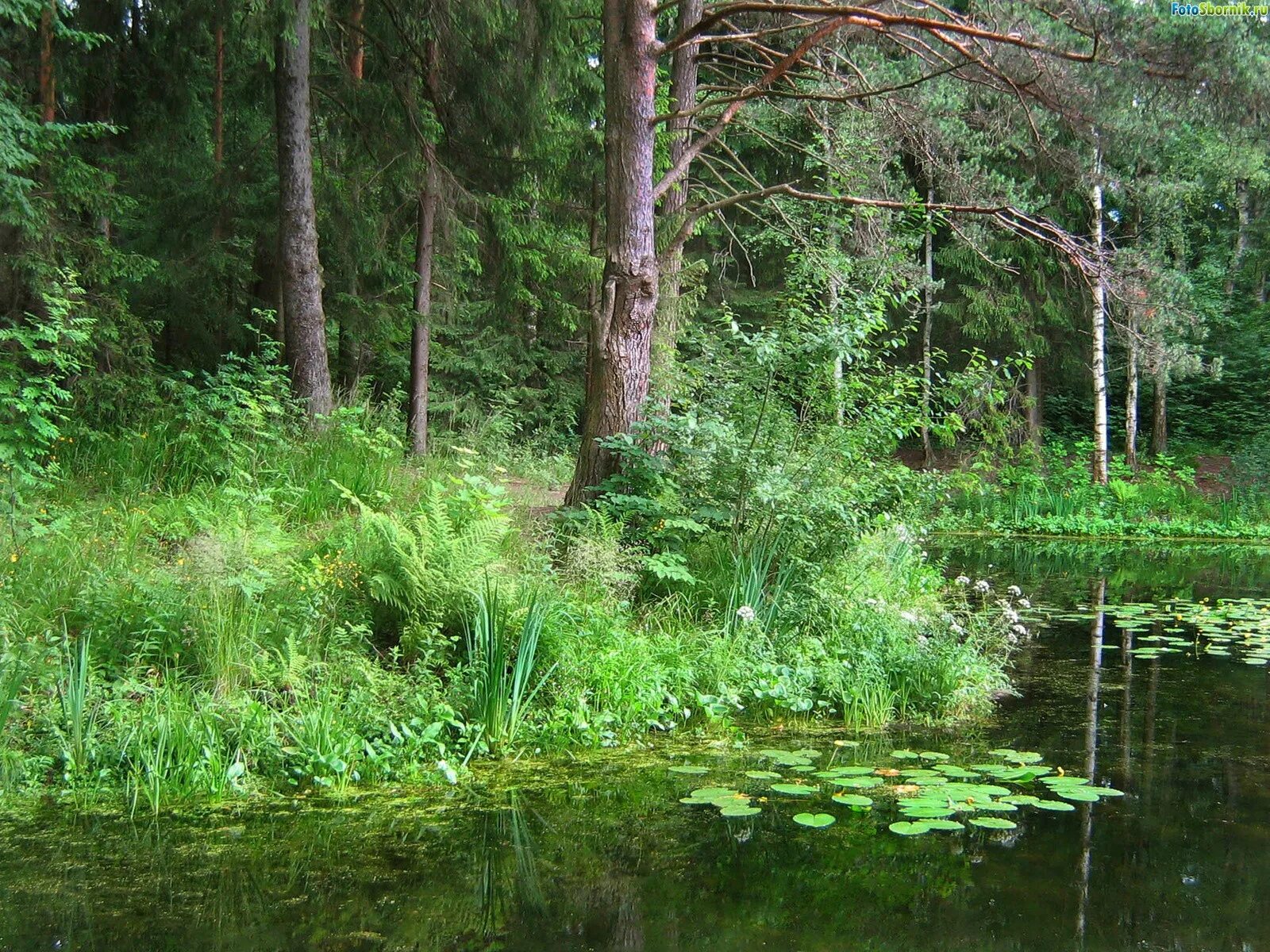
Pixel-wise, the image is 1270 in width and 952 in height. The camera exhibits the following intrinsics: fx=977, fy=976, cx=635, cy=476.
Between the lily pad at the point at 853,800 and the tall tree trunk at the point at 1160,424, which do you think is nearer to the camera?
the lily pad at the point at 853,800

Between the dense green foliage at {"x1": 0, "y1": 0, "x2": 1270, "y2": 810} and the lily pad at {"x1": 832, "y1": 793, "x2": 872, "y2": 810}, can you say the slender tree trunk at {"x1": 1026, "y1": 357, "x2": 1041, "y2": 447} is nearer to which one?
the dense green foliage at {"x1": 0, "y1": 0, "x2": 1270, "y2": 810}

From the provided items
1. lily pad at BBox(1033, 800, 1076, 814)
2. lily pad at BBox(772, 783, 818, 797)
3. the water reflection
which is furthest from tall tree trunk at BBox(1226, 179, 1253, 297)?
lily pad at BBox(772, 783, 818, 797)

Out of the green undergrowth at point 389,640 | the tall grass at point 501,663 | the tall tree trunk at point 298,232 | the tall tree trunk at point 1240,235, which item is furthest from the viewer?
the tall tree trunk at point 1240,235

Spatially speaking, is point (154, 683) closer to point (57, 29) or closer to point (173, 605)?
point (173, 605)

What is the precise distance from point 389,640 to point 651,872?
238 cm

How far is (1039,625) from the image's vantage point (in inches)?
325

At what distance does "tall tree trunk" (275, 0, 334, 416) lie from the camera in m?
9.38

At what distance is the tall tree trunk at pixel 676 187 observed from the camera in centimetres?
1009

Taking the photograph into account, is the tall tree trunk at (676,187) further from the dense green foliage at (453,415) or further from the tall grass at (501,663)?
the tall grass at (501,663)

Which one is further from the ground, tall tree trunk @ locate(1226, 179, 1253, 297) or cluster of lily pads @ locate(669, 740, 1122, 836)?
tall tree trunk @ locate(1226, 179, 1253, 297)

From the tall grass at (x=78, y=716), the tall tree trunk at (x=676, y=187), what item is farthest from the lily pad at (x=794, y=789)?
the tall tree trunk at (x=676, y=187)

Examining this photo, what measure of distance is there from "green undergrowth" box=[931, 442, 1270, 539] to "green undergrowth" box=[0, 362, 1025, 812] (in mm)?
10616

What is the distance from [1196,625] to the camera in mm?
8219

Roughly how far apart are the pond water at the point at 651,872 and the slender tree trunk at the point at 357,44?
9154mm
